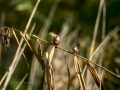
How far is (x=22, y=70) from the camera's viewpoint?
1889mm

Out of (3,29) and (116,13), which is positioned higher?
(116,13)

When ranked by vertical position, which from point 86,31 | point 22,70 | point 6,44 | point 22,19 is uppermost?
point 22,19

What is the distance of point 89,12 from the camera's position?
75.5 inches

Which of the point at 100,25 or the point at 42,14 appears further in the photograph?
the point at 42,14

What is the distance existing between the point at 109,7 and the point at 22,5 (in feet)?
3.38

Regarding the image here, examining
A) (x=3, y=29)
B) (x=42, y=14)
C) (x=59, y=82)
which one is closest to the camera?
(x=3, y=29)

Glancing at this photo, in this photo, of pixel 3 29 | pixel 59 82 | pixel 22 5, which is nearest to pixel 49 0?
pixel 22 5

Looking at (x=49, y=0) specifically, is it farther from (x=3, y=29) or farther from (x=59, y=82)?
(x=3, y=29)

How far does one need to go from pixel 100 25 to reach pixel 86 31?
183 mm

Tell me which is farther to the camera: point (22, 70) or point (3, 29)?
point (22, 70)

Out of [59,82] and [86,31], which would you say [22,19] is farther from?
[59,82]

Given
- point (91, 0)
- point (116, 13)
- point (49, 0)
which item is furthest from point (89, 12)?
point (49, 0)

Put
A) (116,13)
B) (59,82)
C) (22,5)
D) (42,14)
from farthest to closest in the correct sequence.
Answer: (42,14)
(22,5)
(116,13)
(59,82)

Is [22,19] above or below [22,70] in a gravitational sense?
above
